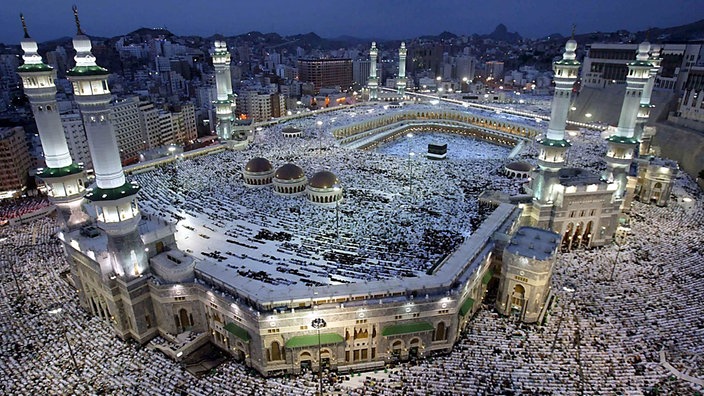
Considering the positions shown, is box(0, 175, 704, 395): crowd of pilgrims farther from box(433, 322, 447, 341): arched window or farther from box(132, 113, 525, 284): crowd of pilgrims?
box(132, 113, 525, 284): crowd of pilgrims

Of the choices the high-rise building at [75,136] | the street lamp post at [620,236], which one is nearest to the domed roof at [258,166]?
the high-rise building at [75,136]

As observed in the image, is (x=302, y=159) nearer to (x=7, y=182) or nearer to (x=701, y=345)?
(x=7, y=182)

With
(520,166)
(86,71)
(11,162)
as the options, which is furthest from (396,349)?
(11,162)

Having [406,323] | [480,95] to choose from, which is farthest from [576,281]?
[480,95]

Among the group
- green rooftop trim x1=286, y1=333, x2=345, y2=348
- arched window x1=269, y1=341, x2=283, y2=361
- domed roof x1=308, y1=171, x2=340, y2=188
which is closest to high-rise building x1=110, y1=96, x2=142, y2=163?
domed roof x1=308, y1=171, x2=340, y2=188

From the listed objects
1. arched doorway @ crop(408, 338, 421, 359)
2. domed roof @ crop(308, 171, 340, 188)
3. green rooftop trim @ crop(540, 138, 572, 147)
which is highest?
green rooftop trim @ crop(540, 138, 572, 147)

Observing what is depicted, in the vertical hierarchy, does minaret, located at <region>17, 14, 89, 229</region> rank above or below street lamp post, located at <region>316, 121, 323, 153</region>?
above
